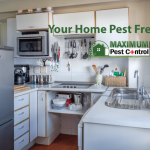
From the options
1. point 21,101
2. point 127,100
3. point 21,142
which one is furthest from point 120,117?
point 21,142

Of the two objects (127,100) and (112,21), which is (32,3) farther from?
(127,100)

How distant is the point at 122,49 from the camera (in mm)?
2760

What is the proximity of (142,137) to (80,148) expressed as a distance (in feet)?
1.39

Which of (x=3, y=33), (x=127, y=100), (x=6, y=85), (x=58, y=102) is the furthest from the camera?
(x=3, y=33)

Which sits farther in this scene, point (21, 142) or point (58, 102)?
point (58, 102)

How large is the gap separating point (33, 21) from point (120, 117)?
7.73 ft

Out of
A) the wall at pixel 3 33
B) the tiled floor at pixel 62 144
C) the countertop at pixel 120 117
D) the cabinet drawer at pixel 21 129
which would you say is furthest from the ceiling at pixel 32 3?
the tiled floor at pixel 62 144

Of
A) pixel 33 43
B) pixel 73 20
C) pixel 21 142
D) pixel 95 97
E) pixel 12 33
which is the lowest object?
pixel 21 142

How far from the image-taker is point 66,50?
320 centimetres

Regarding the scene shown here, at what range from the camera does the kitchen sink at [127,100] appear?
57.1 inches

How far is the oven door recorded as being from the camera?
2873mm

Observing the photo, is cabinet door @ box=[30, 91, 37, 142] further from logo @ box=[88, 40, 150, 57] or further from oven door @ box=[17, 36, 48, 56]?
logo @ box=[88, 40, 150, 57]

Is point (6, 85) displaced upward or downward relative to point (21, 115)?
upward

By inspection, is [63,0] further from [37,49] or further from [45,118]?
[45,118]
